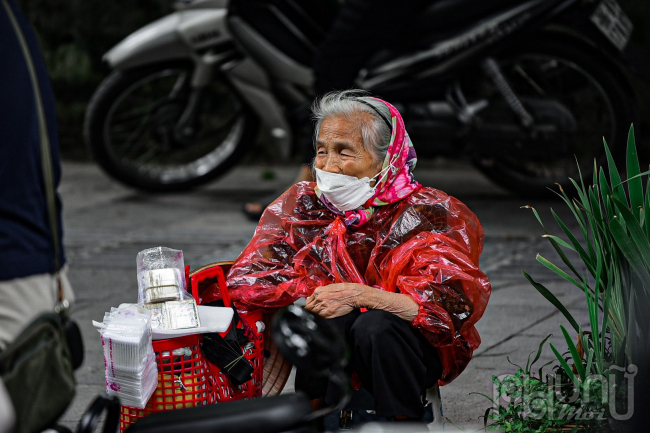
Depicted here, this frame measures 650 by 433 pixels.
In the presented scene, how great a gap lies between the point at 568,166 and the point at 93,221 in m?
3.18

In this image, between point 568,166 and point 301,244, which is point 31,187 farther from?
point 568,166

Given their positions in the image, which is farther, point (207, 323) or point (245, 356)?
point (245, 356)

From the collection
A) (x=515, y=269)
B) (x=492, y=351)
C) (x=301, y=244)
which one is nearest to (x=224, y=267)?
(x=301, y=244)

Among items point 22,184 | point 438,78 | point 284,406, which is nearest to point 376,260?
point 284,406

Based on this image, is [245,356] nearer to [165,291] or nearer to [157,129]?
[165,291]

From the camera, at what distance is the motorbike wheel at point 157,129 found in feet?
19.5

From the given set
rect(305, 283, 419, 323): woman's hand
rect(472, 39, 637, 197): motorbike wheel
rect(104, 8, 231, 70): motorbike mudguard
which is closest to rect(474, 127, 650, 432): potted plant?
rect(305, 283, 419, 323): woman's hand

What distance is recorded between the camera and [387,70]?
5.14 metres

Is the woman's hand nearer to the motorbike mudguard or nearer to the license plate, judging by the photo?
the license plate

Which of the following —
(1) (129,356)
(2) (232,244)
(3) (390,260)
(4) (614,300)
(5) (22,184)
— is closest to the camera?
(5) (22,184)

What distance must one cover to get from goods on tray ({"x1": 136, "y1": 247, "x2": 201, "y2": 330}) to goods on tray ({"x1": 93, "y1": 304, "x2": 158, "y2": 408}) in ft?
0.18

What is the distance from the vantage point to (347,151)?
2.39 metres

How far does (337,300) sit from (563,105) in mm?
3402

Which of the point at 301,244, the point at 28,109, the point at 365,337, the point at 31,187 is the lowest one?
the point at 365,337
